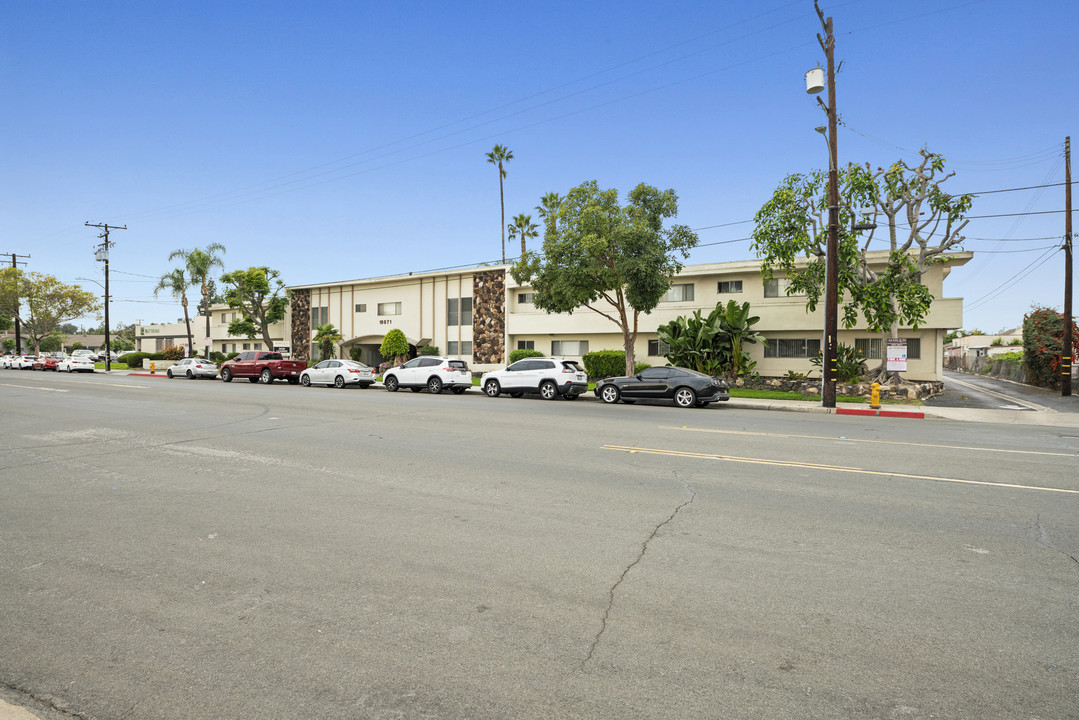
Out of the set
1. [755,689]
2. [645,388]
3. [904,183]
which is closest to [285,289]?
[645,388]

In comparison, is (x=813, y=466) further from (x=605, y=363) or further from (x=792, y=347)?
(x=605, y=363)

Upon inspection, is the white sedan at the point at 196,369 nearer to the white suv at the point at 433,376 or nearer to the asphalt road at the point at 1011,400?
the white suv at the point at 433,376

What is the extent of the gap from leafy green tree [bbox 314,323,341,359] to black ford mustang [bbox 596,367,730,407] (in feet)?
88.6

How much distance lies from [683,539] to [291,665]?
321 cm

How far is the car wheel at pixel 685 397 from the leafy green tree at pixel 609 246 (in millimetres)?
5686

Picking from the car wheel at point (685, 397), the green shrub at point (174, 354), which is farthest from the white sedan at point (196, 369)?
the car wheel at point (685, 397)

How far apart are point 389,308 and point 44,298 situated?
4480 centimetres

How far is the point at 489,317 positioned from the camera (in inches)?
1435

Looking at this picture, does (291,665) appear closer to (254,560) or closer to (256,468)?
(254,560)

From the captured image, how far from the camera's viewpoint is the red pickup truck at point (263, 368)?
31.6 m

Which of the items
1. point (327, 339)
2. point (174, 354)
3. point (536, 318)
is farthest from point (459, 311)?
point (174, 354)

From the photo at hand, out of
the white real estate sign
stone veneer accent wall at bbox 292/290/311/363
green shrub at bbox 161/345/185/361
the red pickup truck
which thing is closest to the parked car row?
the red pickup truck

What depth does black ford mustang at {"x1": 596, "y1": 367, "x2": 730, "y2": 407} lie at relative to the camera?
1959 centimetres

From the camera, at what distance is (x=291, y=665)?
126 inches
